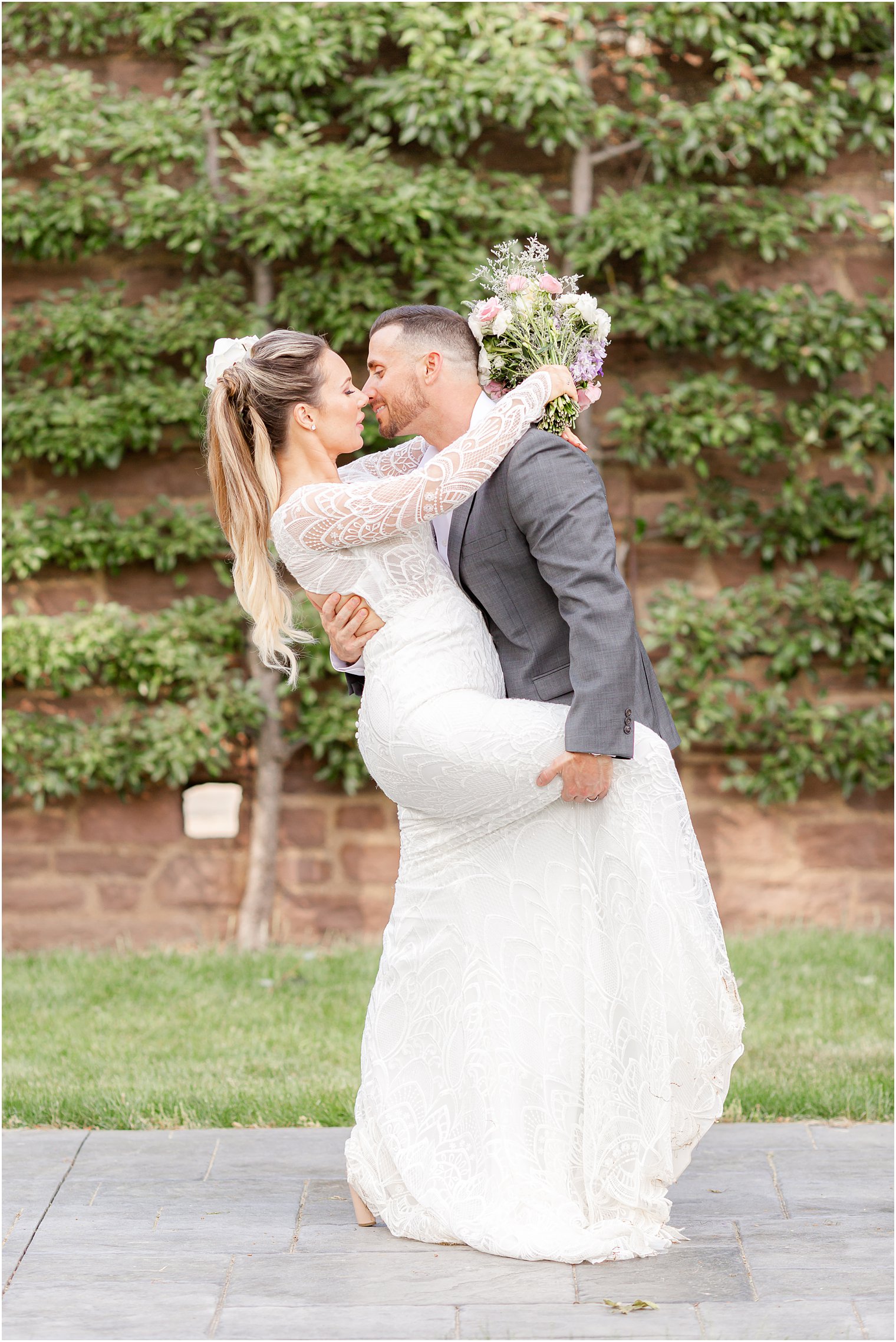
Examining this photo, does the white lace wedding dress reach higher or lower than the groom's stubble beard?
lower

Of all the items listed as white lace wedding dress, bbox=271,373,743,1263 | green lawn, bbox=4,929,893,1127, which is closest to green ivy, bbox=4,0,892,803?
green lawn, bbox=4,929,893,1127

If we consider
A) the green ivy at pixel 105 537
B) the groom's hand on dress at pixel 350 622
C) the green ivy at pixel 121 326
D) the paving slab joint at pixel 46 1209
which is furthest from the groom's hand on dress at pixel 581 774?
the green ivy at pixel 121 326

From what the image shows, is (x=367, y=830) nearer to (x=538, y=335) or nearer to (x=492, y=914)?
(x=492, y=914)

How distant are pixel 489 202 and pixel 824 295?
1.44m

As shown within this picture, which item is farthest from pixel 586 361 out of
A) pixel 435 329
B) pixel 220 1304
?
pixel 220 1304

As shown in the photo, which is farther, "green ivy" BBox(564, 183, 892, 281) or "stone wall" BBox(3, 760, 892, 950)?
"stone wall" BBox(3, 760, 892, 950)

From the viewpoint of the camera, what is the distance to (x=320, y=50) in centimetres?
587

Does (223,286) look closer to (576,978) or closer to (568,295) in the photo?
(568,295)

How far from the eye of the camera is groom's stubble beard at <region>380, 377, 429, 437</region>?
313 centimetres

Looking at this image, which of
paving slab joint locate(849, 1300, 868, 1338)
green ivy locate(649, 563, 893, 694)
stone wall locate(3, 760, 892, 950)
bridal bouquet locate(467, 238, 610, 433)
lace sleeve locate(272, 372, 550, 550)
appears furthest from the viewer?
stone wall locate(3, 760, 892, 950)

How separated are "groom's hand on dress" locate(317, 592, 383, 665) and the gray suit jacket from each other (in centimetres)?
22

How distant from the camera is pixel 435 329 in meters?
3.13

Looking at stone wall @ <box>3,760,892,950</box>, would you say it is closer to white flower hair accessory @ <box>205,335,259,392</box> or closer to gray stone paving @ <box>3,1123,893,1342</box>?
gray stone paving @ <box>3,1123,893,1342</box>

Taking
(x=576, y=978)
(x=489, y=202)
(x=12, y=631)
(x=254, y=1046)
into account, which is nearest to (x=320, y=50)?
(x=489, y=202)
